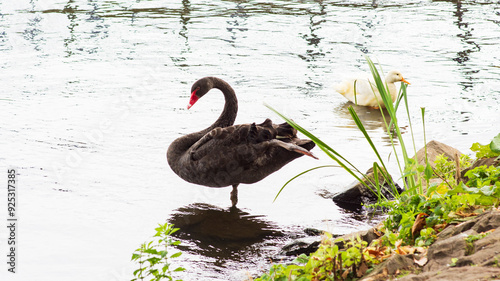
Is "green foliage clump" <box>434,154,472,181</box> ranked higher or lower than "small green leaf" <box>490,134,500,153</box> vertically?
lower

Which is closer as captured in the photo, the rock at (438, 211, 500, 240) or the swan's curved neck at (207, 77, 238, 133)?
the rock at (438, 211, 500, 240)

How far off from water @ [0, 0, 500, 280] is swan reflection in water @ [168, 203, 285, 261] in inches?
0.8

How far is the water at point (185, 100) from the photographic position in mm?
4676

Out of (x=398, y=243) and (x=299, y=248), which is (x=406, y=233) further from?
(x=299, y=248)

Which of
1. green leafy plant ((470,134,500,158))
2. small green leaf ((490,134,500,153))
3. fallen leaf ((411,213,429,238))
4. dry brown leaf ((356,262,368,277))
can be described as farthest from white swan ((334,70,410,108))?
dry brown leaf ((356,262,368,277))

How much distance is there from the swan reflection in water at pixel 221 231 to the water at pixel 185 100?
0.02 m

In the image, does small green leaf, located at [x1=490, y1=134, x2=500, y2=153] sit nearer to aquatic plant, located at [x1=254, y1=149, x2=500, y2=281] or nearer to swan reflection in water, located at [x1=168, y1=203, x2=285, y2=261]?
aquatic plant, located at [x1=254, y1=149, x2=500, y2=281]

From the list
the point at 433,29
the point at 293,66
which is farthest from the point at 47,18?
the point at 433,29

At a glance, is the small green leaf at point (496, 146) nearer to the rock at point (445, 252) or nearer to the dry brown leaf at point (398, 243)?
the dry brown leaf at point (398, 243)

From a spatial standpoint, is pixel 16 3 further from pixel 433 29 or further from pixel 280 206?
pixel 280 206

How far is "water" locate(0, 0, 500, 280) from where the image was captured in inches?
184

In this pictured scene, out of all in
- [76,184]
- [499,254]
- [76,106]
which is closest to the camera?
[499,254]

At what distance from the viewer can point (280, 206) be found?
5.21 meters

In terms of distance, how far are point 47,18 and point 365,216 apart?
10.2 meters
